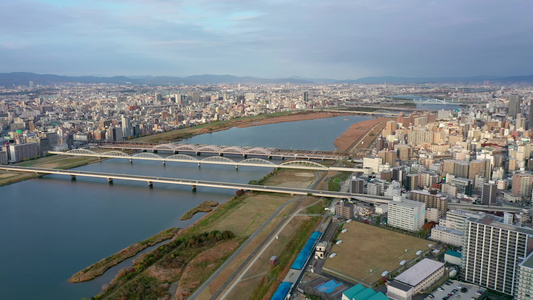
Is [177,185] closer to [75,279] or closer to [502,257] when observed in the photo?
[75,279]

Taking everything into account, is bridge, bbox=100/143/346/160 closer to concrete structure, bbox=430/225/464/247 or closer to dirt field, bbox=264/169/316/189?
dirt field, bbox=264/169/316/189

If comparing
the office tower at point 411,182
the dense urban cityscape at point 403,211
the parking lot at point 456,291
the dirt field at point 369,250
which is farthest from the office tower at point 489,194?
the parking lot at point 456,291

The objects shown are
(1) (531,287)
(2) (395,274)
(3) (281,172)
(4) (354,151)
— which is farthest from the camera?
(4) (354,151)

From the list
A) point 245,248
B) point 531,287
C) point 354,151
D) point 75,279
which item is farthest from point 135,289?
point 354,151

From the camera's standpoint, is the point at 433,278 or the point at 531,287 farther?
the point at 433,278

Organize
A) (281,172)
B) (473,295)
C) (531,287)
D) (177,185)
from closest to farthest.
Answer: (531,287), (473,295), (177,185), (281,172)

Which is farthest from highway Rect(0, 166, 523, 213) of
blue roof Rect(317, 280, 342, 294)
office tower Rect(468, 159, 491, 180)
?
blue roof Rect(317, 280, 342, 294)
